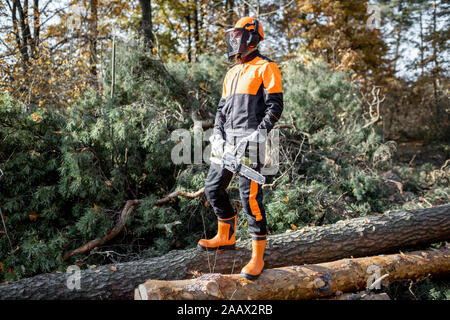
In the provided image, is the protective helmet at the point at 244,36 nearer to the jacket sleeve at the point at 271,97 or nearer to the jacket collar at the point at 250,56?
the jacket collar at the point at 250,56

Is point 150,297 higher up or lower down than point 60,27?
lower down

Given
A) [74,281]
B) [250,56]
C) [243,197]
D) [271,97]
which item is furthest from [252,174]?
[74,281]

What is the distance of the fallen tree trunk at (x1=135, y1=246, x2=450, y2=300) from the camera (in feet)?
7.91

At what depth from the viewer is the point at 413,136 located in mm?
13281

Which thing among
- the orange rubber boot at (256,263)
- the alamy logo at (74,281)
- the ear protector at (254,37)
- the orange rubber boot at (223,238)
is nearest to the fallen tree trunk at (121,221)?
the orange rubber boot at (223,238)

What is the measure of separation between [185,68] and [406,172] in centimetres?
543

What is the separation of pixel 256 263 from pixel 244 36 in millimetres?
2070

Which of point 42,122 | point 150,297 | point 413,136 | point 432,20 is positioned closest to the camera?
point 150,297

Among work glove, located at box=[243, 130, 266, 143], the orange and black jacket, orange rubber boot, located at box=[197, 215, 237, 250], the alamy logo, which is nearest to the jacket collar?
the orange and black jacket

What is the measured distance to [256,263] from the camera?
2807 millimetres

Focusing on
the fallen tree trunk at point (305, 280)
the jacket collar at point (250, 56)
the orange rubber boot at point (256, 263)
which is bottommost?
the fallen tree trunk at point (305, 280)

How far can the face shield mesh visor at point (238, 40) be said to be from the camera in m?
2.88

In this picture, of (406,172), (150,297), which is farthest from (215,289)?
(406,172)
